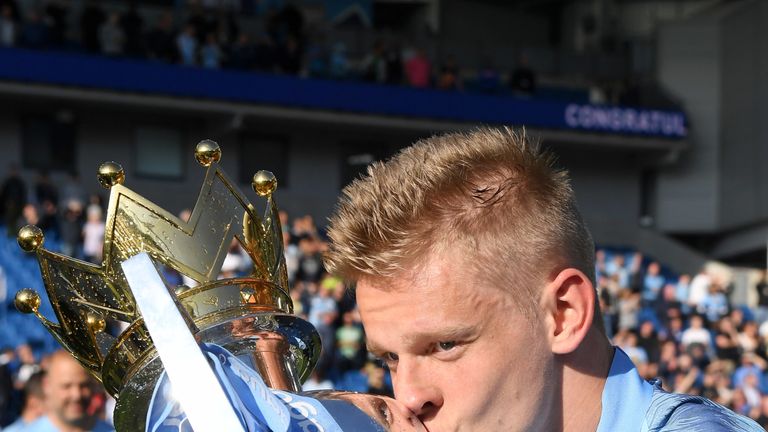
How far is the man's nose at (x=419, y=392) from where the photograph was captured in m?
1.51

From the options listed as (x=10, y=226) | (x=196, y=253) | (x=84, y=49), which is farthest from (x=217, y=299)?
(x=84, y=49)

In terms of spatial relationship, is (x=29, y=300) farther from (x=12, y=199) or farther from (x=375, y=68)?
(x=375, y=68)

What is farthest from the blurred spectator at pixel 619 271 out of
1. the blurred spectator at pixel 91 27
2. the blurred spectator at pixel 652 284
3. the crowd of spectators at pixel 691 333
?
the blurred spectator at pixel 91 27

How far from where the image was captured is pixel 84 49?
61.0ft

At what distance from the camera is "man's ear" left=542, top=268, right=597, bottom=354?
1.55m

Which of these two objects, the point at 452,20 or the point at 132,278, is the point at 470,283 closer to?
the point at 132,278

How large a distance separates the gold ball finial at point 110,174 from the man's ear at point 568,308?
693 millimetres

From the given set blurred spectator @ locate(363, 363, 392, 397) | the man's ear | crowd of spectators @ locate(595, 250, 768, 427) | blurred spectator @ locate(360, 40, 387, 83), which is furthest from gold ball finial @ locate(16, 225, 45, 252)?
blurred spectator @ locate(360, 40, 387, 83)

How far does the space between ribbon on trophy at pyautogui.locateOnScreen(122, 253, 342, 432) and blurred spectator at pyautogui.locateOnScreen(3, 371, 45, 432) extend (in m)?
3.60

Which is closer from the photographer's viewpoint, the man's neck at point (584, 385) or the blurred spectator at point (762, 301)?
the man's neck at point (584, 385)

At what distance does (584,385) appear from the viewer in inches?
63.0

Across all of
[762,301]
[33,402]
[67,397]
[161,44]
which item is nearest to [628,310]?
[762,301]

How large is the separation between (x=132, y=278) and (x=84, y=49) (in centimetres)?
1779

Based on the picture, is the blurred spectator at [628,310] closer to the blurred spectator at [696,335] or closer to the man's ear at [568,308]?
the blurred spectator at [696,335]
